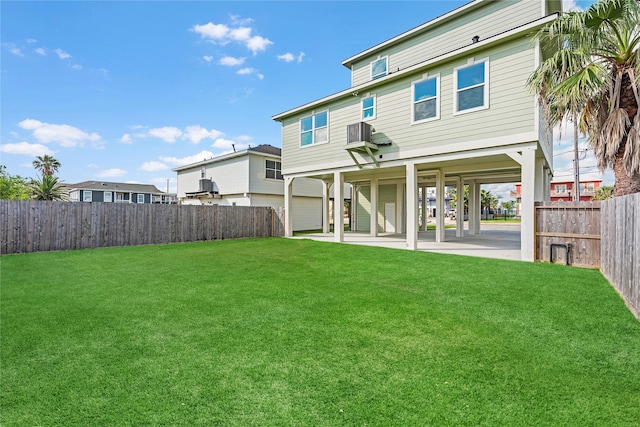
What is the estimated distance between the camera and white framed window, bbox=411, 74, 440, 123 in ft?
31.2

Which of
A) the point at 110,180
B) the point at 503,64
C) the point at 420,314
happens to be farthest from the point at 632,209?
the point at 110,180

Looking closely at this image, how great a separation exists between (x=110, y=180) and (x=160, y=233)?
30.2 meters

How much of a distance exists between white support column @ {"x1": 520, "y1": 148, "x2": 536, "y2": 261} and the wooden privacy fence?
0.15 meters

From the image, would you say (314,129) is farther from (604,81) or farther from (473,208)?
(473,208)

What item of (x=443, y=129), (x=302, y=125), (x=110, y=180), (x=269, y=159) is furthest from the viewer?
(x=110, y=180)

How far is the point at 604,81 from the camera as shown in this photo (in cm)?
632

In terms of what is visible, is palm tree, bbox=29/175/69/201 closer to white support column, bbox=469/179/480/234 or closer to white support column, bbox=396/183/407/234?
white support column, bbox=396/183/407/234

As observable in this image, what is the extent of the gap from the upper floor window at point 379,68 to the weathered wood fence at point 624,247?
10215mm

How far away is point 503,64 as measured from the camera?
26.8 ft

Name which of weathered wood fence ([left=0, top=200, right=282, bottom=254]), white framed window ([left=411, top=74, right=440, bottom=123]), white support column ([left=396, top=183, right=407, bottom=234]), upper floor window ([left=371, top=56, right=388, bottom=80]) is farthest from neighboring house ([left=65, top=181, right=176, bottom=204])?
white framed window ([left=411, top=74, right=440, bottom=123])

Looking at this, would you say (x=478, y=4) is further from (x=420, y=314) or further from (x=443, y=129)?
(x=420, y=314)

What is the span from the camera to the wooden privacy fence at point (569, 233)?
274 inches

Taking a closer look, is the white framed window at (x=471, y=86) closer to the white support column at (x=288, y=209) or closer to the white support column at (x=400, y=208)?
the white support column at (x=400, y=208)

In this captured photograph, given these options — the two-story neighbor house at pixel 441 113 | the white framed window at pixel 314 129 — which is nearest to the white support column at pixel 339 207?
the two-story neighbor house at pixel 441 113
